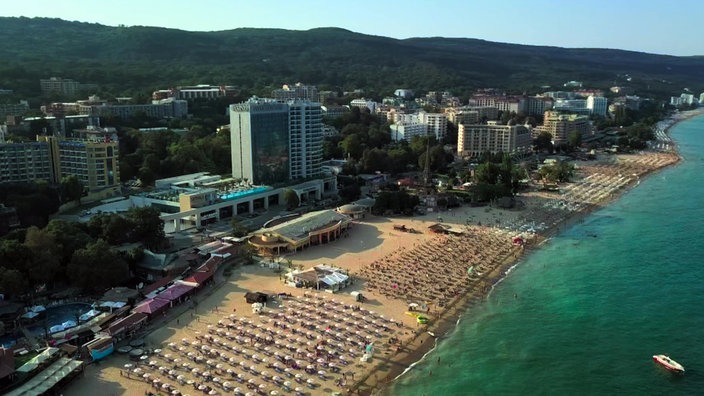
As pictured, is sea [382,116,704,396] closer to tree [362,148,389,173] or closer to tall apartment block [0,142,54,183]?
tree [362,148,389,173]

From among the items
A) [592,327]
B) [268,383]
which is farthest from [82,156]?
[592,327]

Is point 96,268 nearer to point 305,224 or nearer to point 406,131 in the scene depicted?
point 305,224

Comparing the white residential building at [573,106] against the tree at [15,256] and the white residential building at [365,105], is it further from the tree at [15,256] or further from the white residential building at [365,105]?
the tree at [15,256]

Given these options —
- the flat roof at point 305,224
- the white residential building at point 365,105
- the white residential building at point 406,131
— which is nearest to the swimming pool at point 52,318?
the flat roof at point 305,224

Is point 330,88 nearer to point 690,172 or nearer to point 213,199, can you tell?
point 690,172

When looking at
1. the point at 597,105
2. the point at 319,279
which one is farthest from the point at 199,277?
the point at 597,105
